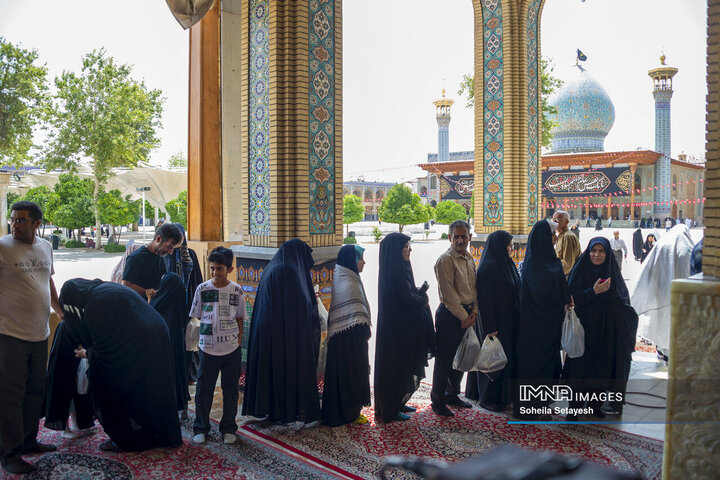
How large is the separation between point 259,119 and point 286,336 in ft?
7.33

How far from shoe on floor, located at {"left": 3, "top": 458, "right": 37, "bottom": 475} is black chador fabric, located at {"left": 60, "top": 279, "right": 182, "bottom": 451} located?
0.40 meters

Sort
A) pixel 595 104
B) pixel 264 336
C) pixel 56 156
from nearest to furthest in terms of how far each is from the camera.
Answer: pixel 264 336 → pixel 56 156 → pixel 595 104

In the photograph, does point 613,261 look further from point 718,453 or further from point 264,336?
point 264,336

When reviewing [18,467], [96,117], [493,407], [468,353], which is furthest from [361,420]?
[96,117]

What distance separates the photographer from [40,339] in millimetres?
2988

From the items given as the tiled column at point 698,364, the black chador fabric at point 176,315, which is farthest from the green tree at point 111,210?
the tiled column at point 698,364

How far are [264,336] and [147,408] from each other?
31.0 inches

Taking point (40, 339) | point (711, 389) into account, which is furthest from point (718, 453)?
point (40, 339)

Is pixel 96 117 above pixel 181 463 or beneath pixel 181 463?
above

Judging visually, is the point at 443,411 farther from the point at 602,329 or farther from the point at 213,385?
the point at 213,385

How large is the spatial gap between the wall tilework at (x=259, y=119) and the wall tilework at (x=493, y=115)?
126 inches

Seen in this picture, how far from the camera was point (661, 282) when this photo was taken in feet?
17.0

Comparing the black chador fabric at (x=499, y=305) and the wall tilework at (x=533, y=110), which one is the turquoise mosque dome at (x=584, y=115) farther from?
the black chador fabric at (x=499, y=305)

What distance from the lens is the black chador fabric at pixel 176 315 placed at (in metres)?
3.56
